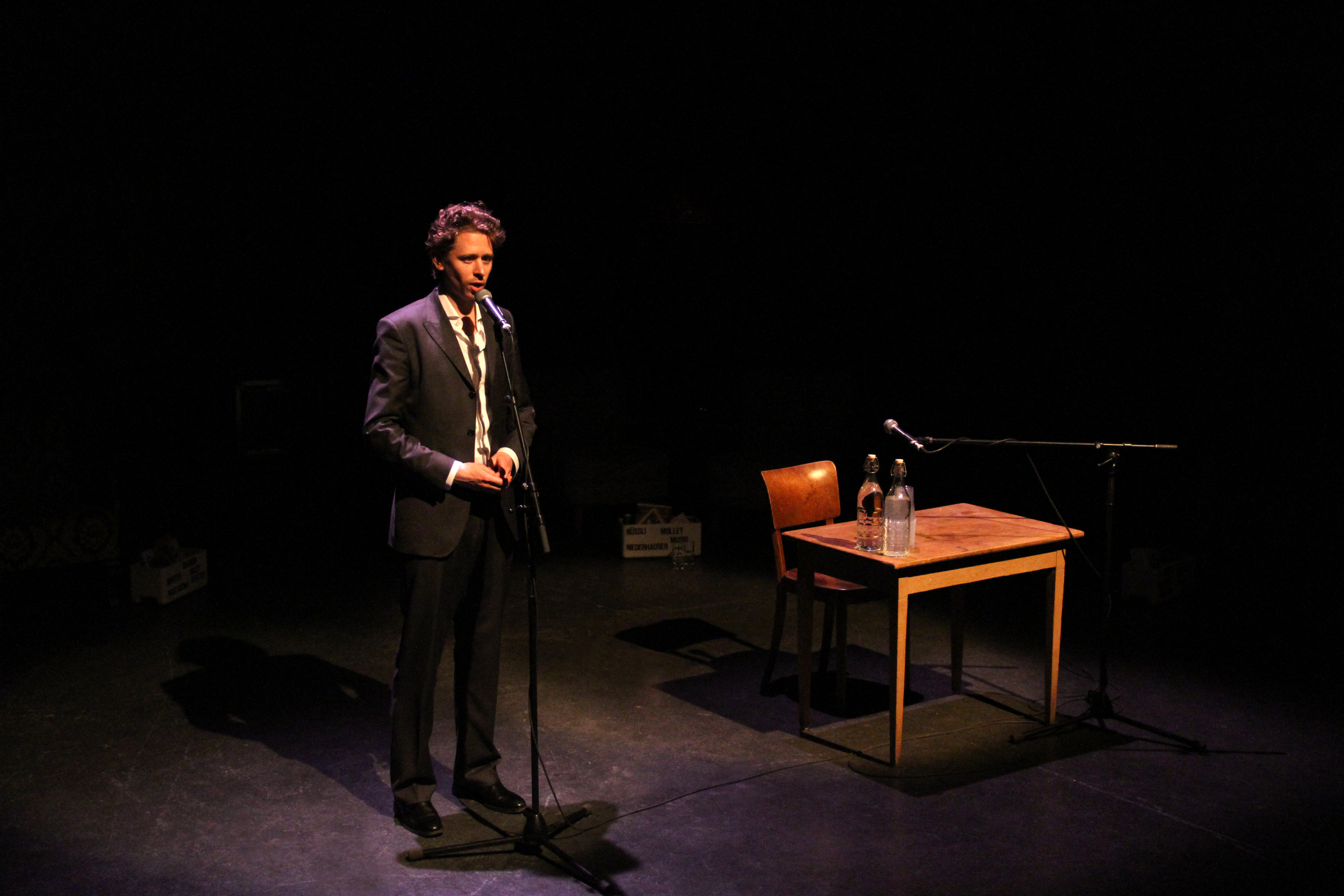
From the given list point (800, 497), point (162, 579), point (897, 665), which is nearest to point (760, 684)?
point (800, 497)

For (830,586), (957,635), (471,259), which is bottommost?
(957,635)

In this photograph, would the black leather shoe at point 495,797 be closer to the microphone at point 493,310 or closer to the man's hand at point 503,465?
the man's hand at point 503,465

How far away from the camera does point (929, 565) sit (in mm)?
3562

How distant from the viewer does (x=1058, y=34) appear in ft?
21.7

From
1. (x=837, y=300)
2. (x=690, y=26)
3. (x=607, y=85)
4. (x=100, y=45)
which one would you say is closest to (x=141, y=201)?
(x=100, y=45)

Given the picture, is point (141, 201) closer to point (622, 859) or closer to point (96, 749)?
point (96, 749)

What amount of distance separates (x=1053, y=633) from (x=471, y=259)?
235 cm

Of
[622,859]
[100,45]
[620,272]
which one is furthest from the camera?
[620,272]

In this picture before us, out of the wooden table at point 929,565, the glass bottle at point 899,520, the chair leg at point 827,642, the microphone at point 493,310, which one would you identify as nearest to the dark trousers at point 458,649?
the microphone at point 493,310

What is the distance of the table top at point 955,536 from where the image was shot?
361cm

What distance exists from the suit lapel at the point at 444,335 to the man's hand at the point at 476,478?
251 mm

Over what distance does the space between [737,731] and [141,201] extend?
4763mm

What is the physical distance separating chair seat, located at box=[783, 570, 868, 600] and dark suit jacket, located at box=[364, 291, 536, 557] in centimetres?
137

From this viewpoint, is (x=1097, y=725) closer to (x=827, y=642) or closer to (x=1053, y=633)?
(x=1053, y=633)
